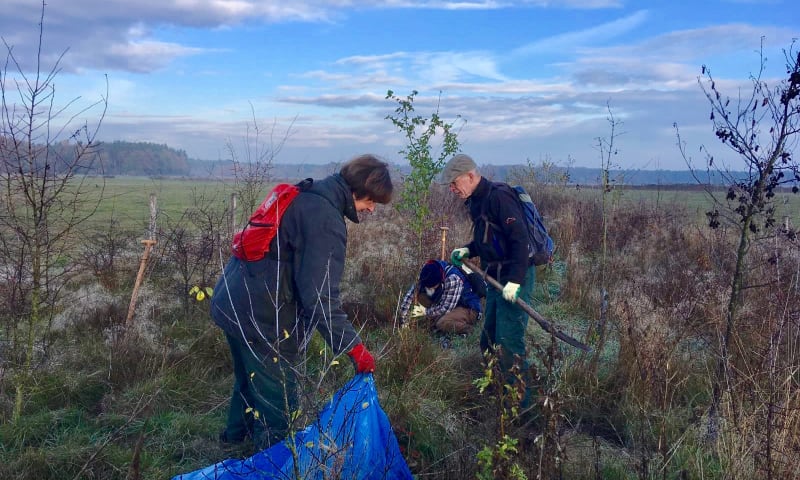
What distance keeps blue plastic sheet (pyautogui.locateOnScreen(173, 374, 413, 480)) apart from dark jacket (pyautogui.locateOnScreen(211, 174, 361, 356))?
230 mm

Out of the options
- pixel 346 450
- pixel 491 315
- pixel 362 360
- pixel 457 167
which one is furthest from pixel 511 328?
pixel 346 450

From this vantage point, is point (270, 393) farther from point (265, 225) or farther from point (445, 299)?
point (445, 299)

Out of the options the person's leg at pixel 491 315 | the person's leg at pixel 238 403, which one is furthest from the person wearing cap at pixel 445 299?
the person's leg at pixel 238 403

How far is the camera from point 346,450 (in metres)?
2.32

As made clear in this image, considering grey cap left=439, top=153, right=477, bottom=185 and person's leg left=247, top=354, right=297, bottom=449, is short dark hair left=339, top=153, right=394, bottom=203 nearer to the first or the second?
person's leg left=247, top=354, right=297, bottom=449

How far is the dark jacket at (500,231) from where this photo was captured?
3746mm

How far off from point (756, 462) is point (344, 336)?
1.86 metres

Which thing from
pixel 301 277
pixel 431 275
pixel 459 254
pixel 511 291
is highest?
pixel 301 277

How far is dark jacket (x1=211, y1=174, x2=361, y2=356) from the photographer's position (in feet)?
8.45

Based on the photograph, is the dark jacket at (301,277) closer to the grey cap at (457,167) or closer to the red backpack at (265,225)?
the red backpack at (265,225)

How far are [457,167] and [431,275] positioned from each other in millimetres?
2402

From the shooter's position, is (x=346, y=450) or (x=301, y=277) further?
(x=301, y=277)

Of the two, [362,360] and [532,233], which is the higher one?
[532,233]

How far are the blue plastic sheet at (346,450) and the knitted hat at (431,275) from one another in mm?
3492
